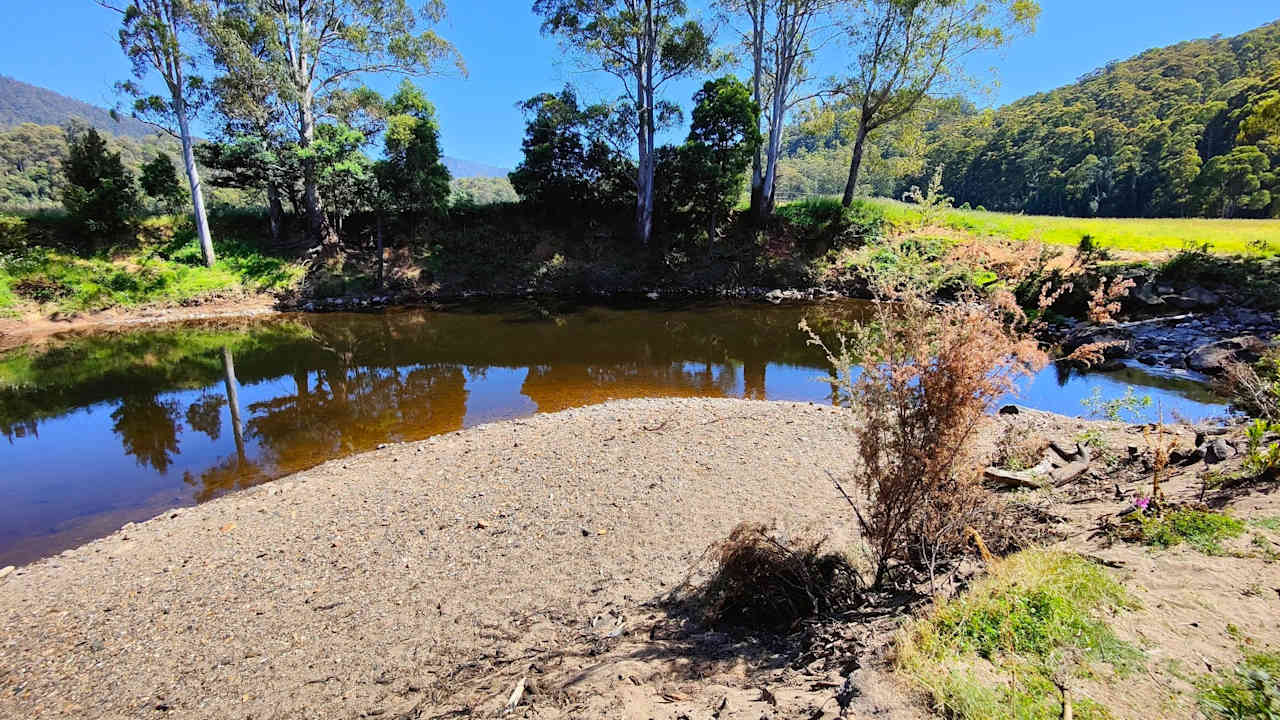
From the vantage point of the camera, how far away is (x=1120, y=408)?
8133mm

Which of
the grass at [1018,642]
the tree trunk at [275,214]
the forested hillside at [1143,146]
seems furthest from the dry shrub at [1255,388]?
the forested hillside at [1143,146]

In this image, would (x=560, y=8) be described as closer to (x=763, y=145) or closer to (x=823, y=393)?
(x=763, y=145)

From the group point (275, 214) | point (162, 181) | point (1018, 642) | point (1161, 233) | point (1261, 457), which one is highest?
point (162, 181)

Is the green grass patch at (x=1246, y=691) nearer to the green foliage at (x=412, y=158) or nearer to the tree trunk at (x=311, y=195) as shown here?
the green foliage at (x=412, y=158)

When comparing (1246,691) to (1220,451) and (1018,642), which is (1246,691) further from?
(1220,451)

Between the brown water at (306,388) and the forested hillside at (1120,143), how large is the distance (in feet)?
43.8

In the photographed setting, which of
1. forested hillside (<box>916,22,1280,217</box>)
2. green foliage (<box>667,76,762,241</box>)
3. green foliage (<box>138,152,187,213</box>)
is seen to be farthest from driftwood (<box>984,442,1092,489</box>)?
forested hillside (<box>916,22,1280,217</box>)

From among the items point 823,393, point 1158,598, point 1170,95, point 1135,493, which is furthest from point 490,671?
point 1170,95

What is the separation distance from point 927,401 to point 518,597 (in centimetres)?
357

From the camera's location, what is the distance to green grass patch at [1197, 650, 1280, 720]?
2.10 meters

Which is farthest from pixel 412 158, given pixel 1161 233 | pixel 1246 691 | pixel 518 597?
pixel 1161 233

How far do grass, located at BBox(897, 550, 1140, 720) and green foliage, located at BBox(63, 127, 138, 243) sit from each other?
2777 centimetres

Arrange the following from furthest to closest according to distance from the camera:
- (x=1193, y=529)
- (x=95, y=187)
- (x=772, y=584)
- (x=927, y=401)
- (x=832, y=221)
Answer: (x=832, y=221), (x=95, y=187), (x=772, y=584), (x=1193, y=529), (x=927, y=401)

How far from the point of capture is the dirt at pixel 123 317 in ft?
51.4
